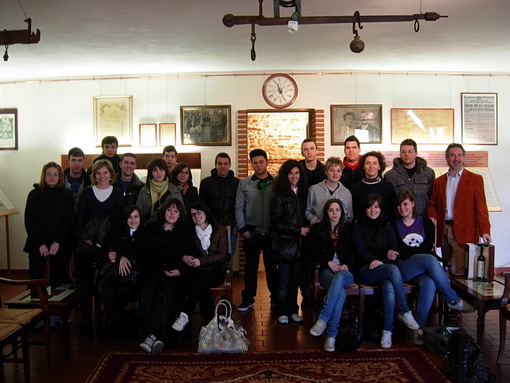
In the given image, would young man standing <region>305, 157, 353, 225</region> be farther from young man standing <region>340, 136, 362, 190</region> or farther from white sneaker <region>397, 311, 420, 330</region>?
white sneaker <region>397, 311, 420, 330</region>

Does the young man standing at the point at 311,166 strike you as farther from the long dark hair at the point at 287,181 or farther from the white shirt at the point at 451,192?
the white shirt at the point at 451,192

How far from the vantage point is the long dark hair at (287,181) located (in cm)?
401

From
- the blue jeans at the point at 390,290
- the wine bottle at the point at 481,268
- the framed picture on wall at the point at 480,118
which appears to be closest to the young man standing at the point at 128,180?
the blue jeans at the point at 390,290

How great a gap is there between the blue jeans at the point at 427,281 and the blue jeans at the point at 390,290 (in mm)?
151

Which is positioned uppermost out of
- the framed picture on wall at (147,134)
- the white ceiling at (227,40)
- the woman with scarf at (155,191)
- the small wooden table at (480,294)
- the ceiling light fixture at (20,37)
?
the white ceiling at (227,40)

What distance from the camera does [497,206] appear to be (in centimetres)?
574

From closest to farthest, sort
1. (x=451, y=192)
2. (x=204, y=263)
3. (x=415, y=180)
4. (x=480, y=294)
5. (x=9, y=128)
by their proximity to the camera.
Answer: (x=480, y=294), (x=204, y=263), (x=451, y=192), (x=415, y=180), (x=9, y=128)

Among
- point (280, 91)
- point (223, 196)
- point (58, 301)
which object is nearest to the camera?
point (58, 301)

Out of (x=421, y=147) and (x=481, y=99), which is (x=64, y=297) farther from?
(x=481, y=99)

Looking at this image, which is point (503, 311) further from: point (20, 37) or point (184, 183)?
point (20, 37)

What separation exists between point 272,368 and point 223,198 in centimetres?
193

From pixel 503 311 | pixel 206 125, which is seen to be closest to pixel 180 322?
pixel 503 311

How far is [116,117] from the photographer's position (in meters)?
6.08

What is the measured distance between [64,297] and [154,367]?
2.82 feet
